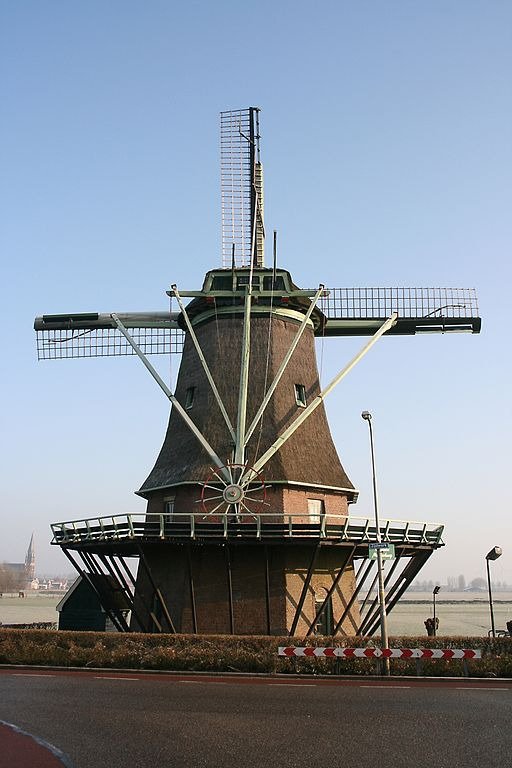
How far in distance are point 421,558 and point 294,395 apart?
693 centimetres

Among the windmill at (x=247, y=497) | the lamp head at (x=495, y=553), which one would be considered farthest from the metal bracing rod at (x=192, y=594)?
the lamp head at (x=495, y=553)

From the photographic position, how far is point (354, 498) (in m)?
27.2

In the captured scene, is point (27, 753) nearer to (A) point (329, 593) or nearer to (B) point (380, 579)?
(B) point (380, 579)

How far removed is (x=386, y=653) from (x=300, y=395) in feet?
36.8

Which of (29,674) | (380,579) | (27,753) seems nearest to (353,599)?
(380,579)

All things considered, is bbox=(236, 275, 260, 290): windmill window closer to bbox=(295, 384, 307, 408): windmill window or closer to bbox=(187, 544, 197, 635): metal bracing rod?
bbox=(295, 384, 307, 408): windmill window

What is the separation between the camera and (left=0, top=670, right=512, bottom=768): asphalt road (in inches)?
347

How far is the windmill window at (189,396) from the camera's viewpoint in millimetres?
26859

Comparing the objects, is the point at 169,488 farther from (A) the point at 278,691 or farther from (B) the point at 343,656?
(A) the point at 278,691

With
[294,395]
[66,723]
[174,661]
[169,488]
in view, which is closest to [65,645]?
[174,661]

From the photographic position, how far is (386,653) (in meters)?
17.4

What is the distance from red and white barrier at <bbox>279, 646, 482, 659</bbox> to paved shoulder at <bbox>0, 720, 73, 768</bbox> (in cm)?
855

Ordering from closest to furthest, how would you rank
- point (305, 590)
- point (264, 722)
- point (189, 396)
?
point (264, 722), point (305, 590), point (189, 396)

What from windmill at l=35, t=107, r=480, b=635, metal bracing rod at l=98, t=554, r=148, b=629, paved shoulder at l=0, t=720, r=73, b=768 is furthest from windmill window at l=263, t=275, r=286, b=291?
paved shoulder at l=0, t=720, r=73, b=768
